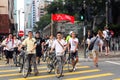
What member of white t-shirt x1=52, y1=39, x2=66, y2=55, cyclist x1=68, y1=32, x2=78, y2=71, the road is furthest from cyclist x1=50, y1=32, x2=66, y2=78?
cyclist x1=68, y1=32, x2=78, y2=71

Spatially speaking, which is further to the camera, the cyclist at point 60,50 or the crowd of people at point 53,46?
the crowd of people at point 53,46

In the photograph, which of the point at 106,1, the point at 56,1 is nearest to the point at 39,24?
the point at 56,1

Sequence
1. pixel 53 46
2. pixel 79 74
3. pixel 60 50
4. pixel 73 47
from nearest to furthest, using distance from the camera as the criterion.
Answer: pixel 60 50 < pixel 53 46 < pixel 79 74 < pixel 73 47

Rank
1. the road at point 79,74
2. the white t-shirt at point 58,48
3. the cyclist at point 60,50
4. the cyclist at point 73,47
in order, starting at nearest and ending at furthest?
the road at point 79,74
the cyclist at point 60,50
the white t-shirt at point 58,48
the cyclist at point 73,47

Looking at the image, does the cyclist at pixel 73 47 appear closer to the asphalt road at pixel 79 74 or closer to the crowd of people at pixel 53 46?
the crowd of people at pixel 53 46

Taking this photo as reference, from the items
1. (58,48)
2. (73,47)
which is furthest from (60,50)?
(73,47)

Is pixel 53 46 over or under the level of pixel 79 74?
over

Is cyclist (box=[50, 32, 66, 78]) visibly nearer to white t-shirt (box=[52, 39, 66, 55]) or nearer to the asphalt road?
white t-shirt (box=[52, 39, 66, 55])

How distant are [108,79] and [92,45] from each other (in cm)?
463

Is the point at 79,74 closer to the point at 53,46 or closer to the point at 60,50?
the point at 60,50

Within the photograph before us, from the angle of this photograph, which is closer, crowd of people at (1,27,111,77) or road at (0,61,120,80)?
road at (0,61,120,80)

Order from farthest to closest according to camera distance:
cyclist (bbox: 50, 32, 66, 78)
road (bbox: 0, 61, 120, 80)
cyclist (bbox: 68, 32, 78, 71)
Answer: cyclist (bbox: 68, 32, 78, 71)
cyclist (bbox: 50, 32, 66, 78)
road (bbox: 0, 61, 120, 80)

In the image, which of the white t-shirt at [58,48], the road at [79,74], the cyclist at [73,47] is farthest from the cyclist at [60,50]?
the cyclist at [73,47]

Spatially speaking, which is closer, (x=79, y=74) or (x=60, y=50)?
(x=60, y=50)
